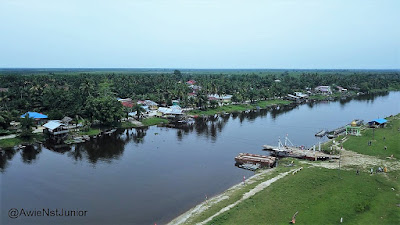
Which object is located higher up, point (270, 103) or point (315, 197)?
point (270, 103)

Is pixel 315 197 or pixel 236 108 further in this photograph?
pixel 236 108

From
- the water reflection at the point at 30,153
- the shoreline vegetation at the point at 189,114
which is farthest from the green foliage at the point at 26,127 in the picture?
the water reflection at the point at 30,153

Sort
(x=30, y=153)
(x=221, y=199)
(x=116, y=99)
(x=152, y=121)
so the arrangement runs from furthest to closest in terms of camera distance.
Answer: (x=152, y=121) < (x=116, y=99) < (x=30, y=153) < (x=221, y=199)

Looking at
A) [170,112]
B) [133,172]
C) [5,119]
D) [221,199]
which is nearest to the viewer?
[221,199]

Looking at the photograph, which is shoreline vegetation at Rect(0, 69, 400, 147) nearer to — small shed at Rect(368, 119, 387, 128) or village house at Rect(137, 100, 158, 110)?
village house at Rect(137, 100, 158, 110)

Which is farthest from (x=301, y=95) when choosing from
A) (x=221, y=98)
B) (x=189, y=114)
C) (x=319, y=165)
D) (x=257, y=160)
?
(x=319, y=165)

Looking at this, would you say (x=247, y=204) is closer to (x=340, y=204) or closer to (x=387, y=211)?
(x=340, y=204)

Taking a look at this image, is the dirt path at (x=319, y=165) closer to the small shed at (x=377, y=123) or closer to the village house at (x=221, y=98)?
the small shed at (x=377, y=123)

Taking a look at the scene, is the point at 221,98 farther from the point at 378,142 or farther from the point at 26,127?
the point at 26,127
